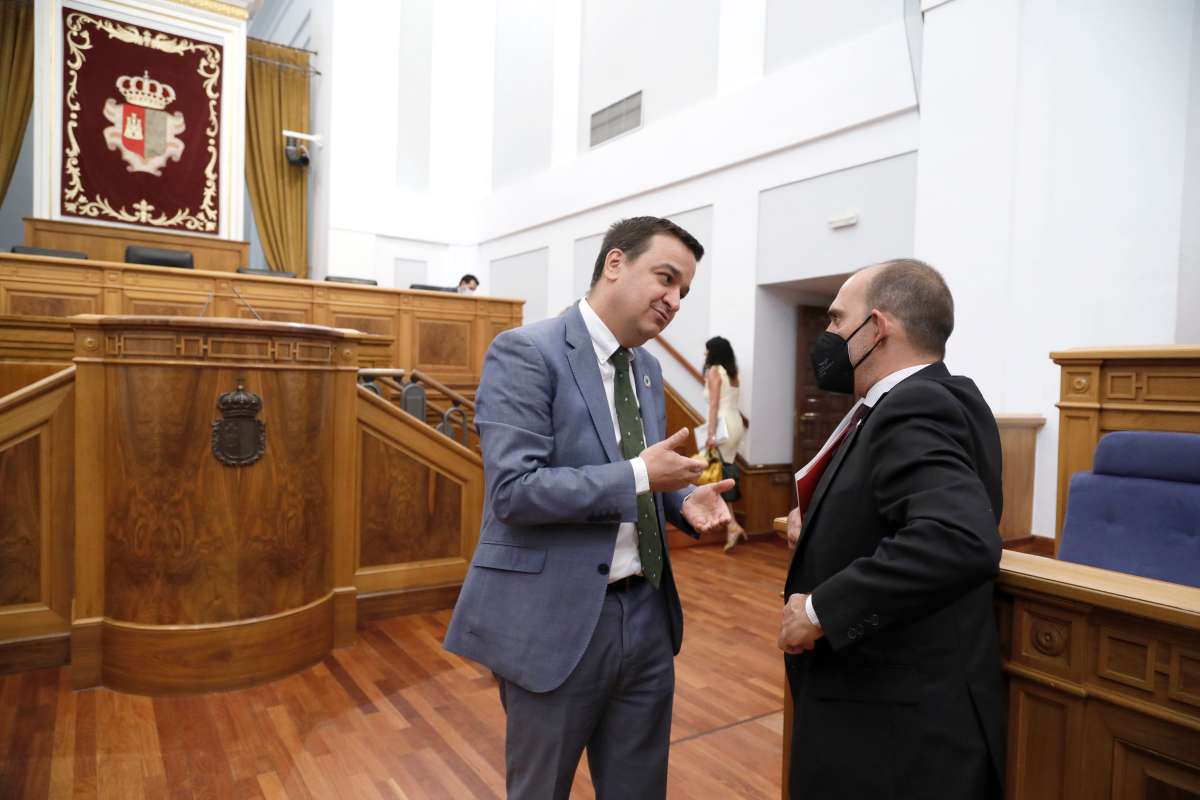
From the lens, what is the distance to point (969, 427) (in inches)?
40.3

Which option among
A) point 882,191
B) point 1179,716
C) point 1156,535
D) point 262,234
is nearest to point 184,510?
point 1179,716

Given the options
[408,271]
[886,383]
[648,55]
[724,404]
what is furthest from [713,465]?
[408,271]

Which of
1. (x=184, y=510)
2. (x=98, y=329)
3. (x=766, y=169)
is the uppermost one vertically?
(x=766, y=169)

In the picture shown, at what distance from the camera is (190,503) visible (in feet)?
8.56

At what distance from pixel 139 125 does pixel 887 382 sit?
8.76 m

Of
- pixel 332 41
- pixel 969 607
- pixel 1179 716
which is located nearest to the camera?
pixel 1179 716

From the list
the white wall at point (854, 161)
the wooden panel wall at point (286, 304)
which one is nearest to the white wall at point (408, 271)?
the white wall at point (854, 161)

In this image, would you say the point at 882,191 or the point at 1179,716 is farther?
the point at 882,191

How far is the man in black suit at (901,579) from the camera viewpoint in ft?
3.06

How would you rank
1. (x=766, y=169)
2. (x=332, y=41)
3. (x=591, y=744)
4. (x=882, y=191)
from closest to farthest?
(x=591, y=744) → (x=882, y=191) → (x=766, y=169) → (x=332, y=41)

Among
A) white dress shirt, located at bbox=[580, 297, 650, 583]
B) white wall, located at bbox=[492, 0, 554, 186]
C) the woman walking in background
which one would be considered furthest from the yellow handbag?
white wall, located at bbox=[492, 0, 554, 186]

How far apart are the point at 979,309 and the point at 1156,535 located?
7.89 feet

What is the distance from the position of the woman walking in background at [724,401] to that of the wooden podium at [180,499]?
3.20 m

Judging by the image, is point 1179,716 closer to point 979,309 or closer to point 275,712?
point 275,712
